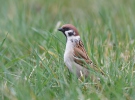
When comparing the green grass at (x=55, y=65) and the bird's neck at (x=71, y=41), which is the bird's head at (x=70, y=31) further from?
the green grass at (x=55, y=65)

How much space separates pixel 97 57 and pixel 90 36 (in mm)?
710

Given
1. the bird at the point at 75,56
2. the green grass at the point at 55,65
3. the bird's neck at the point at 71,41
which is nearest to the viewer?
the green grass at the point at 55,65

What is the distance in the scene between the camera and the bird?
13.5ft

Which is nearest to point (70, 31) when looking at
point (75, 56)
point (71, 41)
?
point (71, 41)

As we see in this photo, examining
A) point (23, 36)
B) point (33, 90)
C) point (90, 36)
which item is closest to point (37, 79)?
point (33, 90)

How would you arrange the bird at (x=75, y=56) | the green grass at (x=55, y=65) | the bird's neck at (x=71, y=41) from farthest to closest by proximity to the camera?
the bird's neck at (x=71, y=41)
the bird at (x=75, y=56)
the green grass at (x=55, y=65)

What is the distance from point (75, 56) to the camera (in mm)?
4230

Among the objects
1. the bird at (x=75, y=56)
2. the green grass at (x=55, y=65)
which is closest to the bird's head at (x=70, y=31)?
the bird at (x=75, y=56)

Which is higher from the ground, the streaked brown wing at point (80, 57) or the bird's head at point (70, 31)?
the bird's head at point (70, 31)

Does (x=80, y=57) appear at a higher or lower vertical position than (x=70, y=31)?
lower

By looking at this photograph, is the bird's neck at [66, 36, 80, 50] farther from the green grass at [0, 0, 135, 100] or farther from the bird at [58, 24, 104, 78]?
the green grass at [0, 0, 135, 100]

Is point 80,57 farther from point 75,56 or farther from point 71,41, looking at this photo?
point 71,41

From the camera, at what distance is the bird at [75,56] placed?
413 centimetres

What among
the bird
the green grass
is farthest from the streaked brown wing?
the green grass
